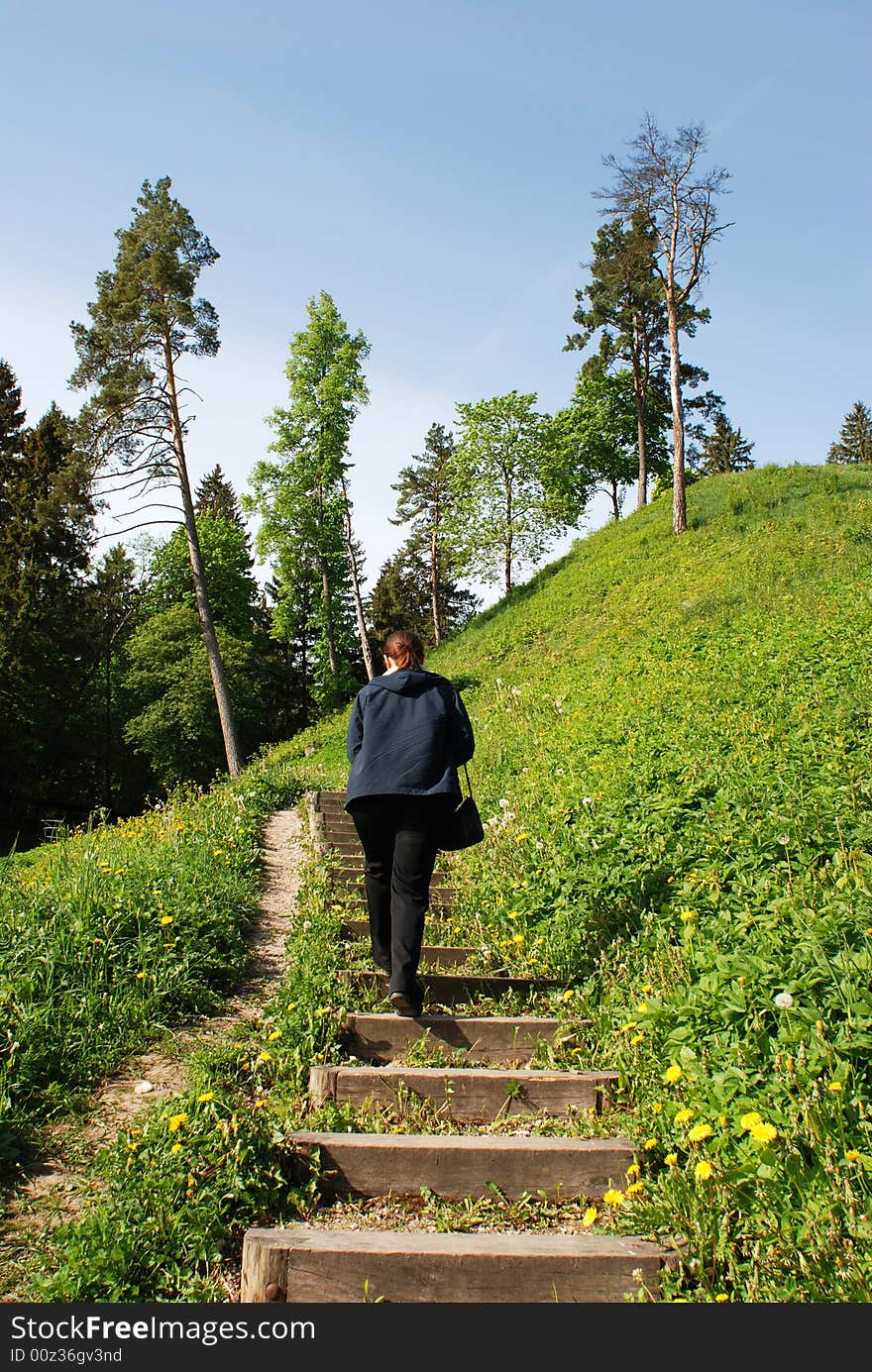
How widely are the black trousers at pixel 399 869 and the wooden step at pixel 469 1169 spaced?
3.38ft

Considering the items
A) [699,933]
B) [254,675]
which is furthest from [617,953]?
[254,675]

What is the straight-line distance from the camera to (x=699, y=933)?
4.25 metres

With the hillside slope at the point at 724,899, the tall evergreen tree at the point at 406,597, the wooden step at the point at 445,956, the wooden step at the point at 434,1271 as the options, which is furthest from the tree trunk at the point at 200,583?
the tall evergreen tree at the point at 406,597

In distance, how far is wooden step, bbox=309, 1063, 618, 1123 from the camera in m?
3.74

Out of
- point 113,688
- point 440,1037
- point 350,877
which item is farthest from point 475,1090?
point 113,688

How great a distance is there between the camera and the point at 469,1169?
3258mm

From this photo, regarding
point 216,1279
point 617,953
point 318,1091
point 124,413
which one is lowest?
point 216,1279

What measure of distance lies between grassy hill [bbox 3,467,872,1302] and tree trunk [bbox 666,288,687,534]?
12109mm

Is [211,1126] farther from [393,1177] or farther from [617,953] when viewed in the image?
[617,953]

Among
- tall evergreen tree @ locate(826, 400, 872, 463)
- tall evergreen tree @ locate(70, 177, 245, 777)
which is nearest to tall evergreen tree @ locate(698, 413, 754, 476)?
tall evergreen tree @ locate(826, 400, 872, 463)

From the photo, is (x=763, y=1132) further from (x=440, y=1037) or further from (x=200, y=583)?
(x=200, y=583)

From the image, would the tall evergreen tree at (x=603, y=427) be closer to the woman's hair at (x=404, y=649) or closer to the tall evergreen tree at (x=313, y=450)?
the tall evergreen tree at (x=313, y=450)

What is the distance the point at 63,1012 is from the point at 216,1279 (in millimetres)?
1879

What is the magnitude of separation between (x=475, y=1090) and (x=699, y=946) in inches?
51.9
